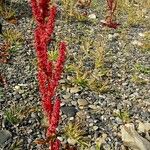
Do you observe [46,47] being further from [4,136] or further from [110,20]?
[110,20]

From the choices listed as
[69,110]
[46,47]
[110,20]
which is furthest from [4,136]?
[110,20]

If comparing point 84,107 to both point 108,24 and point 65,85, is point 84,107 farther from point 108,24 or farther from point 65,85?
point 108,24

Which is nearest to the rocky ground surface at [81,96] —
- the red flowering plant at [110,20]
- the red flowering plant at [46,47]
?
the red flowering plant at [110,20]

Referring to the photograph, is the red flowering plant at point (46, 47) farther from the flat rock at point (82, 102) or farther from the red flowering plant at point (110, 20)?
the red flowering plant at point (110, 20)

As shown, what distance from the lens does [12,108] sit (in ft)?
18.2

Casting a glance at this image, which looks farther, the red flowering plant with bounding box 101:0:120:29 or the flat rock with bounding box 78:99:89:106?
the red flowering plant with bounding box 101:0:120:29

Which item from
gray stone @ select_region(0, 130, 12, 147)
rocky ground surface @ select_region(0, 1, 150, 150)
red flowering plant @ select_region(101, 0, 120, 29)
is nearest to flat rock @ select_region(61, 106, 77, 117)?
rocky ground surface @ select_region(0, 1, 150, 150)

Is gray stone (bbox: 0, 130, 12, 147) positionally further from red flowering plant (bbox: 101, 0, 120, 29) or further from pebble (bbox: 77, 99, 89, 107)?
red flowering plant (bbox: 101, 0, 120, 29)

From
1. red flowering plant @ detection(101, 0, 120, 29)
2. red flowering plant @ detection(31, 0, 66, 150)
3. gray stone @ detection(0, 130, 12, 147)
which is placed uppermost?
red flowering plant @ detection(31, 0, 66, 150)

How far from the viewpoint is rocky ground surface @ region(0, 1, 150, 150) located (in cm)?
532

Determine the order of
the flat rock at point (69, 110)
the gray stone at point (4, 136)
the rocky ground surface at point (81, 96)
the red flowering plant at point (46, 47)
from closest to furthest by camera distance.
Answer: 1. the red flowering plant at point (46, 47)
2. the gray stone at point (4, 136)
3. the rocky ground surface at point (81, 96)
4. the flat rock at point (69, 110)

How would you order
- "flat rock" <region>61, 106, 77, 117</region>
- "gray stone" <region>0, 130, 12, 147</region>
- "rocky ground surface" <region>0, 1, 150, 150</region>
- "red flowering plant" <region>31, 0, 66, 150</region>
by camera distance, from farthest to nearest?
"flat rock" <region>61, 106, 77, 117</region> < "rocky ground surface" <region>0, 1, 150, 150</region> < "gray stone" <region>0, 130, 12, 147</region> < "red flowering plant" <region>31, 0, 66, 150</region>

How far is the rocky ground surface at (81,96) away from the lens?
17.5ft

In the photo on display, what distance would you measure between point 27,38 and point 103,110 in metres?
3.16
